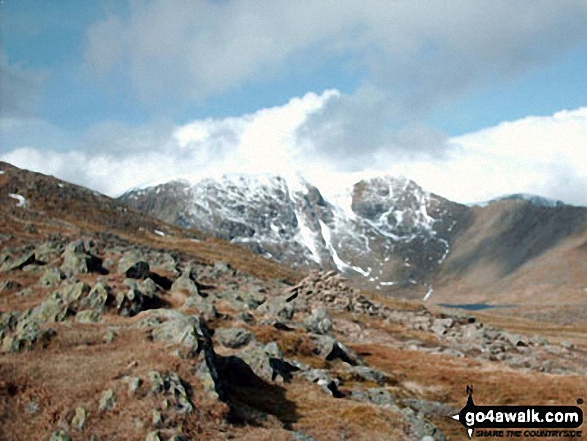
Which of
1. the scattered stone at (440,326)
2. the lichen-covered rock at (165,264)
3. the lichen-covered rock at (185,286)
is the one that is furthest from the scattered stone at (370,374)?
the lichen-covered rock at (165,264)

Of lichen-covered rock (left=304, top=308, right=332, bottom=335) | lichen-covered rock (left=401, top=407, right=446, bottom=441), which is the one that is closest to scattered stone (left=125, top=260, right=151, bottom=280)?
lichen-covered rock (left=304, top=308, right=332, bottom=335)

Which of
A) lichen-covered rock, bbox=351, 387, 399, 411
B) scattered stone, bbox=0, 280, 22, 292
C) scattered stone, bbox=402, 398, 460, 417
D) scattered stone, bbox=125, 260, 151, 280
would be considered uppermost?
scattered stone, bbox=125, 260, 151, 280

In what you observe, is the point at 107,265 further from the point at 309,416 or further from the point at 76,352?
the point at 309,416

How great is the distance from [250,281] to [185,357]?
7648 centimetres

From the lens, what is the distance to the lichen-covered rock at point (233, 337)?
4269cm

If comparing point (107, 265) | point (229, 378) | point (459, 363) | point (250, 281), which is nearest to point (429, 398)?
point (459, 363)

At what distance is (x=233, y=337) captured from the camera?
43.2 m

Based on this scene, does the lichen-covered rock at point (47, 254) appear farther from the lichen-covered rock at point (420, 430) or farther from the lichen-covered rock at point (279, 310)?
the lichen-covered rock at point (420, 430)

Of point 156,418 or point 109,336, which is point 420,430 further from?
point 109,336

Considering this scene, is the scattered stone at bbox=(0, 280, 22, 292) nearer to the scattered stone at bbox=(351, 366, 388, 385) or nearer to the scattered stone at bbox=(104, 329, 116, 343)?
the scattered stone at bbox=(104, 329, 116, 343)

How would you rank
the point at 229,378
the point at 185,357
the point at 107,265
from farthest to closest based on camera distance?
the point at 107,265 → the point at 229,378 → the point at 185,357

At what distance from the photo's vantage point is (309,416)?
30.8 m

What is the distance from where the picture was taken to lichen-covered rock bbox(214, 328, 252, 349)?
42.7m

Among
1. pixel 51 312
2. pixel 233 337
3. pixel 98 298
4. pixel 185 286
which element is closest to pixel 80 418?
pixel 233 337
